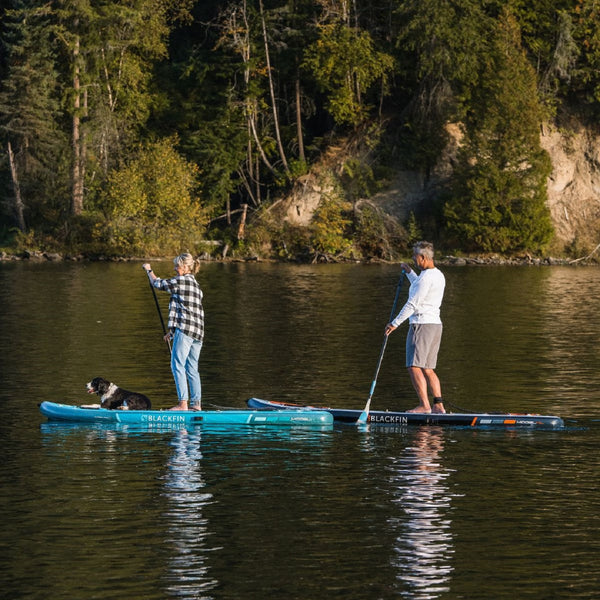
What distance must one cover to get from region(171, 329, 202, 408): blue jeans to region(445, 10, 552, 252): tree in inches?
1878

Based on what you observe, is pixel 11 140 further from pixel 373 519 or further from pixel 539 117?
pixel 373 519

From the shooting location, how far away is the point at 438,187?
69.8m

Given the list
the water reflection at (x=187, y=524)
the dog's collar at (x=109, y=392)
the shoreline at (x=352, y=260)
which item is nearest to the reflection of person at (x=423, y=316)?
the water reflection at (x=187, y=524)

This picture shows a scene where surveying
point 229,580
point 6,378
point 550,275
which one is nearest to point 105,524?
point 229,580

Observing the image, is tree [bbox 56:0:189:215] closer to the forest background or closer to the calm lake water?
the forest background

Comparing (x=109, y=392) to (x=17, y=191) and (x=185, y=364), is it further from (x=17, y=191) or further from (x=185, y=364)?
(x=17, y=191)

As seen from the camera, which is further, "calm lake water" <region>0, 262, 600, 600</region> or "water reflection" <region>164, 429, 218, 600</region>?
"calm lake water" <region>0, 262, 600, 600</region>

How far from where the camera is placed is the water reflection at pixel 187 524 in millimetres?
10695

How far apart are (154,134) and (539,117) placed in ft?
72.8

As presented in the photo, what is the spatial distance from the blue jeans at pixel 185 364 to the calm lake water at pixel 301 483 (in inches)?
31.3

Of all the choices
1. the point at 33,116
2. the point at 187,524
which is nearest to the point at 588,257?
the point at 33,116

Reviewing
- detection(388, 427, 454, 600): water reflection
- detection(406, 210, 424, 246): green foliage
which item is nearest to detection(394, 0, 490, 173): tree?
detection(406, 210, 424, 246): green foliage

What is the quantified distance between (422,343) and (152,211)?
164 ft

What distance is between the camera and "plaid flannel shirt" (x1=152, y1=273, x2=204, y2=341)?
17641 mm
